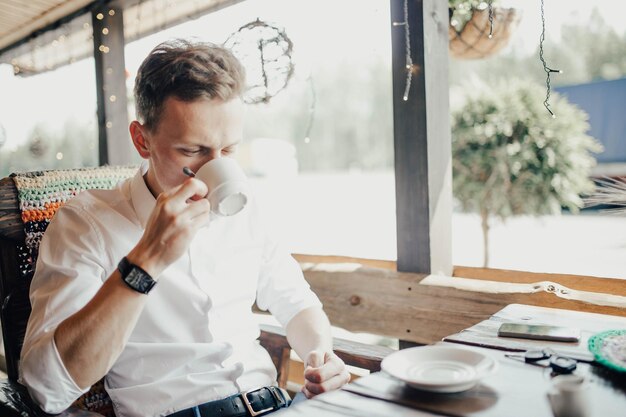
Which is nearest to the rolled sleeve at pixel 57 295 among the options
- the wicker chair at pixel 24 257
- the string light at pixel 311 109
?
the wicker chair at pixel 24 257

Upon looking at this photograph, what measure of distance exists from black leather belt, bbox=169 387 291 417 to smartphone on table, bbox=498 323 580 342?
0.63 metres

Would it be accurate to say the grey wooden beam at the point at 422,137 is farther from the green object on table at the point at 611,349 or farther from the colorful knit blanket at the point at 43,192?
the colorful knit blanket at the point at 43,192

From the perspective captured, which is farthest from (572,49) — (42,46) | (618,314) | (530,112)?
(618,314)

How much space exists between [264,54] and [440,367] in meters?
1.83

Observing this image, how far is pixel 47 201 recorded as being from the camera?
1.57m

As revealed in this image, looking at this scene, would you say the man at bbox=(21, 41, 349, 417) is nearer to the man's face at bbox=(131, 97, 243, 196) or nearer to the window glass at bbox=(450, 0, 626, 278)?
the man's face at bbox=(131, 97, 243, 196)

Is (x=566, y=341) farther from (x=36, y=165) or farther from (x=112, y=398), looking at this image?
(x=36, y=165)

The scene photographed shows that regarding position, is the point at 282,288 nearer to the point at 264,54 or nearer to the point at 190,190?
the point at 190,190

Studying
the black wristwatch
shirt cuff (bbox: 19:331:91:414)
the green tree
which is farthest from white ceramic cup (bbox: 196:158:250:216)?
the green tree

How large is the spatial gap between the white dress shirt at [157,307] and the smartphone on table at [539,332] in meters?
0.71

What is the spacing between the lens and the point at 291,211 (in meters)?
11.7

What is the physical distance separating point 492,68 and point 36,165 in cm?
1211

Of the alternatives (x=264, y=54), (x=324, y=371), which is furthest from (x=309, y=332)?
(x=264, y=54)

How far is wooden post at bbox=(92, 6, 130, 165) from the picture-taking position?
11.7ft
